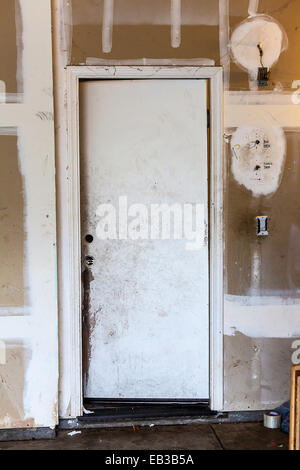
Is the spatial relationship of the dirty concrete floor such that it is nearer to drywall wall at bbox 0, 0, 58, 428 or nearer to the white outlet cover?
drywall wall at bbox 0, 0, 58, 428

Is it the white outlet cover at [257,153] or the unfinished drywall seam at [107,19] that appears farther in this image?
the white outlet cover at [257,153]

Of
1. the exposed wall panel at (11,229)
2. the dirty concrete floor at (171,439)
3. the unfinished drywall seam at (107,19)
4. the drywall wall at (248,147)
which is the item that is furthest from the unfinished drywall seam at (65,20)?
the dirty concrete floor at (171,439)

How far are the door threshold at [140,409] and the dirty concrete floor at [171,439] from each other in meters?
0.07

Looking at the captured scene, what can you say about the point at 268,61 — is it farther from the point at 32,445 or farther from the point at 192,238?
the point at 32,445

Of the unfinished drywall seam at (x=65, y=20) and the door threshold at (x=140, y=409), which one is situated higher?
the unfinished drywall seam at (x=65, y=20)

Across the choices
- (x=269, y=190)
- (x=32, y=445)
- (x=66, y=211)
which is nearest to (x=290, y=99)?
(x=269, y=190)

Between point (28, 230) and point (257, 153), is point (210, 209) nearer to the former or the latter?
point (257, 153)

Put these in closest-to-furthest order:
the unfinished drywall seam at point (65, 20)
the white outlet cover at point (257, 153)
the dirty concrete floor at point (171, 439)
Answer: the dirty concrete floor at point (171, 439)
the unfinished drywall seam at point (65, 20)
the white outlet cover at point (257, 153)

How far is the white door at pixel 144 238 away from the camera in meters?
3.04

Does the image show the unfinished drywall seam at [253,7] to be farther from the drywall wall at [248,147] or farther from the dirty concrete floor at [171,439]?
the dirty concrete floor at [171,439]

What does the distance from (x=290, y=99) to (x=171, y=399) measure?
2073 mm

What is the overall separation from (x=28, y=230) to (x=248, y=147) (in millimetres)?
1462

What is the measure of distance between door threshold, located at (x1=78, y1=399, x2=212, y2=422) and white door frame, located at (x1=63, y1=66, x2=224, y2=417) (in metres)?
0.08

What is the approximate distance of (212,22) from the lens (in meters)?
2.94
